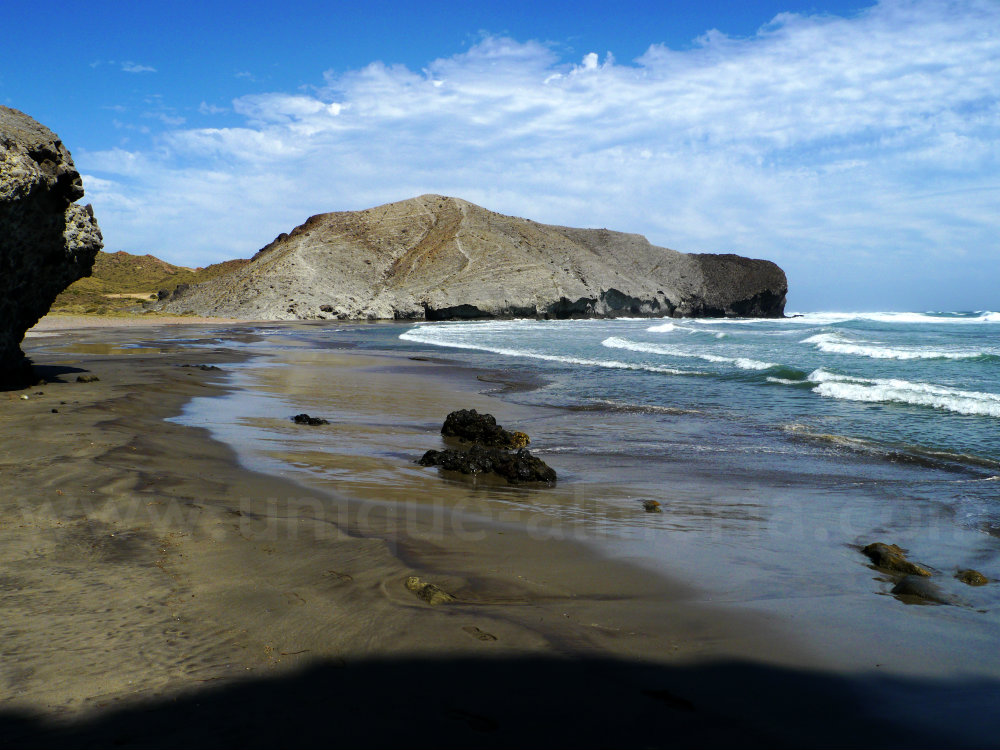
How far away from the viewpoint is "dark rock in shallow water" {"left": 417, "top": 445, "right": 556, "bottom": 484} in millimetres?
6809

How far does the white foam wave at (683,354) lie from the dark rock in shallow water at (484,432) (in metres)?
12.7

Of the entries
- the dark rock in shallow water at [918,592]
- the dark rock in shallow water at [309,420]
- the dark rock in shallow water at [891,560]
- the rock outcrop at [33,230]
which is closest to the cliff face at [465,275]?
the rock outcrop at [33,230]

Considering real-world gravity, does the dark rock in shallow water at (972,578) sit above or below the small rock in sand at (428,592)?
below

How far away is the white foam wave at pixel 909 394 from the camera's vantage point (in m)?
12.1

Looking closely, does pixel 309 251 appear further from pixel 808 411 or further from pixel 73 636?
pixel 73 636

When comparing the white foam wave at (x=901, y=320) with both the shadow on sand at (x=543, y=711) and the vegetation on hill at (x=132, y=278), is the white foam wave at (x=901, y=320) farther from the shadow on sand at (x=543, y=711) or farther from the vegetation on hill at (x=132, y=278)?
the vegetation on hill at (x=132, y=278)

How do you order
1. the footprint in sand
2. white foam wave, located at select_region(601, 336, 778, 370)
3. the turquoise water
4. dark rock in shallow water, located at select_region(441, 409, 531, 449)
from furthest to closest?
white foam wave, located at select_region(601, 336, 778, 370)
the turquoise water
dark rock in shallow water, located at select_region(441, 409, 531, 449)
the footprint in sand

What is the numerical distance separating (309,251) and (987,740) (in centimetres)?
9309

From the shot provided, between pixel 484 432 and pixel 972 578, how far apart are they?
17.6 feet

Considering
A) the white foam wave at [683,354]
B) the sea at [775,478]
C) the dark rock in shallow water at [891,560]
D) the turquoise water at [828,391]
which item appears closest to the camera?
the sea at [775,478]

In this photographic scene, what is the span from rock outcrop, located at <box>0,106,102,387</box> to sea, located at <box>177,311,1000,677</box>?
3.01m

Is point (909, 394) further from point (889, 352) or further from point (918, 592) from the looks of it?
point (889, 352)

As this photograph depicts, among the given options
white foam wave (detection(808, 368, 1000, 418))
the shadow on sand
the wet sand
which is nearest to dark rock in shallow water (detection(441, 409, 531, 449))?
the wet sand

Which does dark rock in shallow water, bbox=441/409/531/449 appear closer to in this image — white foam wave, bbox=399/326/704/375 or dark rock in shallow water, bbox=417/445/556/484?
dark rock in shallow water, bbox=417/445/556/484
